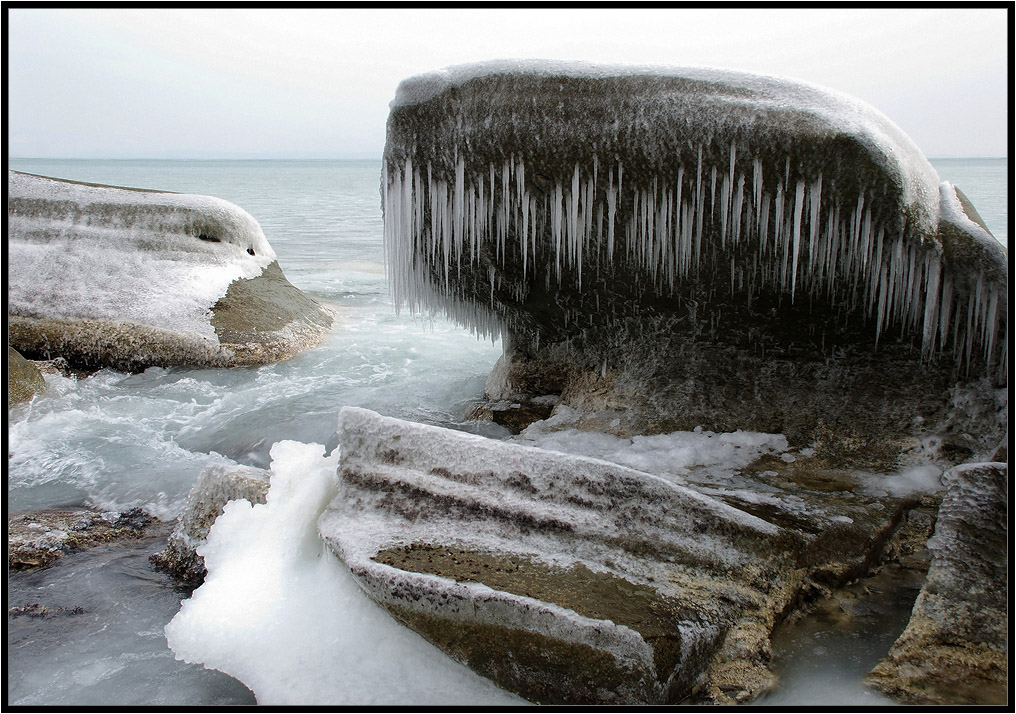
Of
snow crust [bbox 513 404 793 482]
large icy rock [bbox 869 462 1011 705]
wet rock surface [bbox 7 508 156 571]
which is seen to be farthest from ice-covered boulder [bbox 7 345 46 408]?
large icy rock [bbox 869 462 1011 705]

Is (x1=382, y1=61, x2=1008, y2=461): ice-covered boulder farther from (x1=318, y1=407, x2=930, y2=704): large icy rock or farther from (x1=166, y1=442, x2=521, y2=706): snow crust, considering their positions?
(x1=166, y1=442, x2=521, y2=706): snow crust

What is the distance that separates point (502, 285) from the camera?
181 inches

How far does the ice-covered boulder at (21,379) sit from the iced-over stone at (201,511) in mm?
3028

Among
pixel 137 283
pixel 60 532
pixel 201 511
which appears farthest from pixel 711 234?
pixel 137 283

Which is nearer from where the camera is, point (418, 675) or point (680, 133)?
point (418, 675)

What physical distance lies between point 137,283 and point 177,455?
9.07 feet

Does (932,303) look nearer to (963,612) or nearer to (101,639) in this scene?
(963,612)

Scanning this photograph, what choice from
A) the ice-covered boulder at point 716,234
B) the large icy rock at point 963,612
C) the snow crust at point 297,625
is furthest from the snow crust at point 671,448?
the snow crust at point 297,625

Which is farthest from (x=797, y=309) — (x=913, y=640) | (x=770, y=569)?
(x=913, y=640)

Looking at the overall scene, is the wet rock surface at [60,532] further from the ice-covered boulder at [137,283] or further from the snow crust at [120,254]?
the snow crust at [120,254]

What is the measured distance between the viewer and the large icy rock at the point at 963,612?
88.4 inches

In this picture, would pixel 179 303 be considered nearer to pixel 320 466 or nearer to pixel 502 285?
pixel 502 285

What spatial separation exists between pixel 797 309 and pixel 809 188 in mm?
684

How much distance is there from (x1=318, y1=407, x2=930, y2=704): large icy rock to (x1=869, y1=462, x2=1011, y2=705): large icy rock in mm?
292
